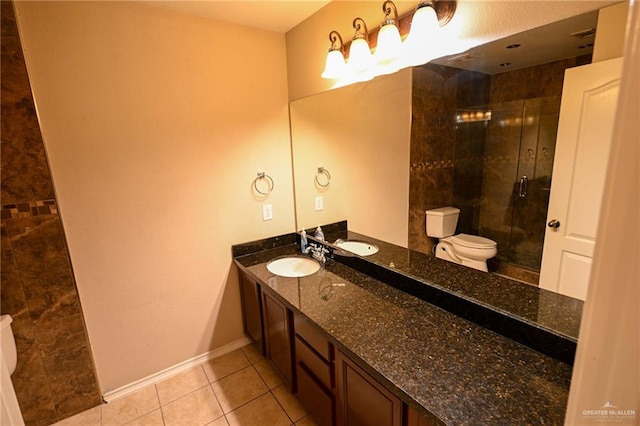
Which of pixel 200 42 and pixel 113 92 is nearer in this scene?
pixel 113 92

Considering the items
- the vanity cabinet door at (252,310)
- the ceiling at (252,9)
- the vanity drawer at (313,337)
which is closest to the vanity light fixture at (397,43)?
the ceiling at (252,9)

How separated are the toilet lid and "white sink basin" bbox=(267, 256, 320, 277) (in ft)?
3.10

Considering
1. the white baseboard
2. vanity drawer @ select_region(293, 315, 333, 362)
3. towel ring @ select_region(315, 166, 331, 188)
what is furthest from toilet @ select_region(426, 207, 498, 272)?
the white baseboard

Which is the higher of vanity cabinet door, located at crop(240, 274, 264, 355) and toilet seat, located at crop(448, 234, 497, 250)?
toilet seat, located at crop(448, 234, 497, 250)

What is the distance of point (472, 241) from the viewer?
1.33 metres

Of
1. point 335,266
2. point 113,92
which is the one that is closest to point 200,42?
point 113,92

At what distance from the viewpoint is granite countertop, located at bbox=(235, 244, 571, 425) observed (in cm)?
87

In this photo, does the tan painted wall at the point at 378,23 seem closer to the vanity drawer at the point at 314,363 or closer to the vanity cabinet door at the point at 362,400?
the vanity cabinet door at the point at 362,400

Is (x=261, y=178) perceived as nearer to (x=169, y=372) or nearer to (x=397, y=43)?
(x=397, y=43)

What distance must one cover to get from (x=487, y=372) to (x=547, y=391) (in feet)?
0.53

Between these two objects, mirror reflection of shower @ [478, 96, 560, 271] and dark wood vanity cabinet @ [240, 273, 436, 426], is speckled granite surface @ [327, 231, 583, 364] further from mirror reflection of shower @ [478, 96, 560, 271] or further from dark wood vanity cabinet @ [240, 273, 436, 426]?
dark wood vanity cabinet @ [240, 273, 436, 426]

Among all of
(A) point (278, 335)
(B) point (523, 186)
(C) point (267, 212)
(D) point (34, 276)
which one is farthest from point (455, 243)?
(D) point (34, 276)

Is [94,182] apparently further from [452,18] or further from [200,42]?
[452,18]

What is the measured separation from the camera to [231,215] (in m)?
2.19
